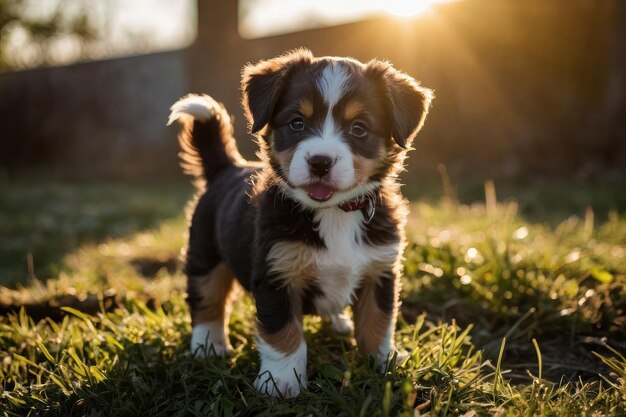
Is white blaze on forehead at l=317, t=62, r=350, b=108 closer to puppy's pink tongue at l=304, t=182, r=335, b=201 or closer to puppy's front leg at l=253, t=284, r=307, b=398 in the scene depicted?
puppy's pink tongue at l=304, t=182, r=335, b=201

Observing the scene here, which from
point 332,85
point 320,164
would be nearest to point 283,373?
point 320,164

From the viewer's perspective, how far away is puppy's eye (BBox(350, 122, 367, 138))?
313cm

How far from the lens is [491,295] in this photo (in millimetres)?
4180

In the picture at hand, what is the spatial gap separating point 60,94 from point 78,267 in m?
14.4

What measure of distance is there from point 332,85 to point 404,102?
0.44 metres

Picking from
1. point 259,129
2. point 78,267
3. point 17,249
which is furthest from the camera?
point 17,249

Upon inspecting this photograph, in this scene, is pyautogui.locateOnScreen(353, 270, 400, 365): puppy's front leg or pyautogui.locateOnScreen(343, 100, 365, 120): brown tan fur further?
pyautogui.locateOnScreen(353, 270, 400, 365): puppy's front leg

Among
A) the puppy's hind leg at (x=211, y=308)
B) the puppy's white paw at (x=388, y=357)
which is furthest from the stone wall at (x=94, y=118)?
the puppy's white paw at (x=388, y=357)

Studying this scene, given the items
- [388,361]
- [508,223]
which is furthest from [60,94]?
[388,361]

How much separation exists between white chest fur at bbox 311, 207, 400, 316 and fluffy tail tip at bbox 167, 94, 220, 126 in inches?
50.2

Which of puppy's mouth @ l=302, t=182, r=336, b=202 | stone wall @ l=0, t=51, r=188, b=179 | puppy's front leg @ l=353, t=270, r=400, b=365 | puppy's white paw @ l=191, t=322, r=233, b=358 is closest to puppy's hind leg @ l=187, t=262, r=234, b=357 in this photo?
puppy's white paw @ l=191, t=322, r=233, b=358

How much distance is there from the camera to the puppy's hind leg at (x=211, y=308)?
3629 mm

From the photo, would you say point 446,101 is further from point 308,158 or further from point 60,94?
point 60,94

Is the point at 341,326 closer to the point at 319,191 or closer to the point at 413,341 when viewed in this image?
the point at 413,341
